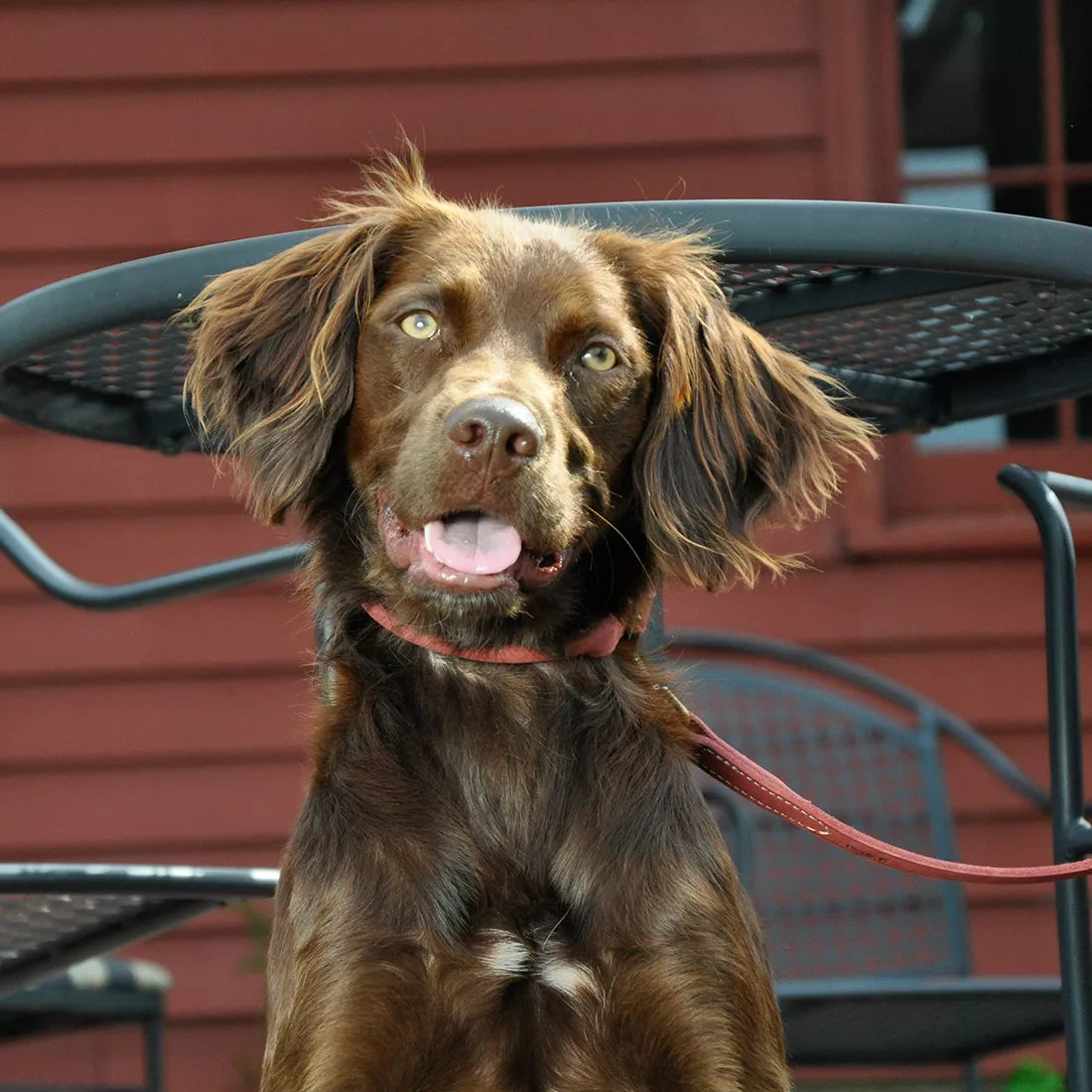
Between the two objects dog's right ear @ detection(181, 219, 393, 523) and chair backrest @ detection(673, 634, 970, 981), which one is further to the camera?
chair backrest @ detection(673, 634, 970, 981)

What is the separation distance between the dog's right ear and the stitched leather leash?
213mm

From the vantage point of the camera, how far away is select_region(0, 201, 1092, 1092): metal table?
186 centimetres

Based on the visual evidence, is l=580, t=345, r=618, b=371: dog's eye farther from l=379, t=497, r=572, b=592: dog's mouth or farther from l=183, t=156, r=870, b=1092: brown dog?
l=379, t=497, r=572, b=592: dog's mouth

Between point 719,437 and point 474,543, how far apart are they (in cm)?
39

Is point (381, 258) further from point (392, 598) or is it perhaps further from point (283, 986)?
point (283, 986)

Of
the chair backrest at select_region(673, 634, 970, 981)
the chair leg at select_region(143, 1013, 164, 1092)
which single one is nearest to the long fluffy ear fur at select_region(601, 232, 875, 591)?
the chair backrest at select_region(673, 634, 970, 981)

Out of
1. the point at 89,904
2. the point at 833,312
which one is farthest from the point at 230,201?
the point at 833,312

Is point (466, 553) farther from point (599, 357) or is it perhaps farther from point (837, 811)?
point (837, 811)

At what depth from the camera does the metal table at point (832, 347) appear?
6.11 feet

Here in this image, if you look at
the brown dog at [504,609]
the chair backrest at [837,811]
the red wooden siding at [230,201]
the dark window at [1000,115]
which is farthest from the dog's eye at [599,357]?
the dark window at [1000,115]

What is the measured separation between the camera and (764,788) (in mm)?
2096

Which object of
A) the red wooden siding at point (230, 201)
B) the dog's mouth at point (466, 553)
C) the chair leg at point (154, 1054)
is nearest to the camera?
the dog's mouth at point (466, 553)

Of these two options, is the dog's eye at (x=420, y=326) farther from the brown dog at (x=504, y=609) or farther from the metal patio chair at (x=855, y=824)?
the metal patio chair at (x=855, y=824)

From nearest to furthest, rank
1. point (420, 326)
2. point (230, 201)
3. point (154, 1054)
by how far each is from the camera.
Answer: point (420, 326)
point (154, 1054)
point (230, 201)
